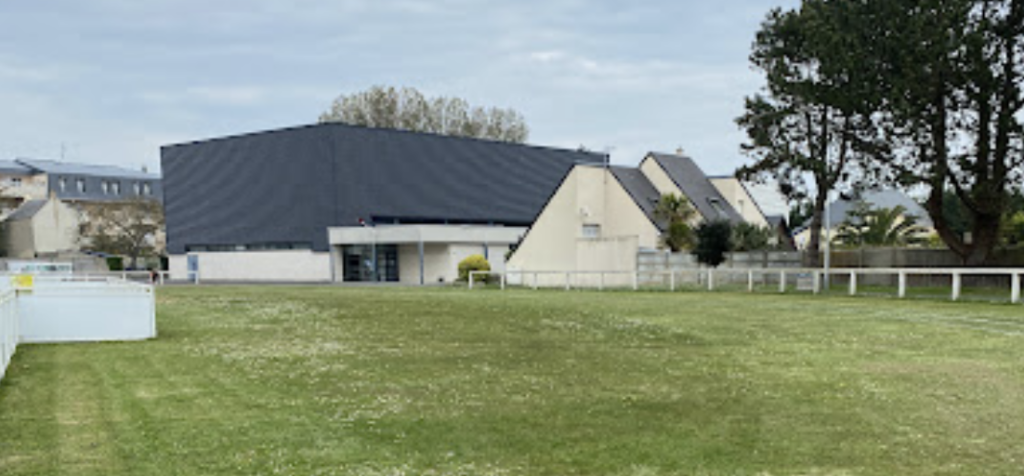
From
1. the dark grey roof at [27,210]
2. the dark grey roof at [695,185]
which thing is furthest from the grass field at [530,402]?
the dark grey roof at [27,210]

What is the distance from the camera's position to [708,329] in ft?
56.1

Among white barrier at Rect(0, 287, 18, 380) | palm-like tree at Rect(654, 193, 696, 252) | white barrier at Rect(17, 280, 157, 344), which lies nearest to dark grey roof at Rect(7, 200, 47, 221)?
palm-like tree at Rect(654, 193, 696, 252)

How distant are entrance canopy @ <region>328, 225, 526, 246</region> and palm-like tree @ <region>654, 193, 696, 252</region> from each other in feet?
71.3

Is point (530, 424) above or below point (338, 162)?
below

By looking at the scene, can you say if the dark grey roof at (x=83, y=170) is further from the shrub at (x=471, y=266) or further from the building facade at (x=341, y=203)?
the shrub at (x=471, y=266)

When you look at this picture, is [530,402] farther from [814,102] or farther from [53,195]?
[53,195]

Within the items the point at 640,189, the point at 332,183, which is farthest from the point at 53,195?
the point at 640,189

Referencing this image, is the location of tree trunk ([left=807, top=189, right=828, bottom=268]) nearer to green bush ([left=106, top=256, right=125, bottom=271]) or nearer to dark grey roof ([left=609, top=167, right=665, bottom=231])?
dark grey roof ([left=609, top=167, right=665, bottom=231])

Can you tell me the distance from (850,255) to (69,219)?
275ft

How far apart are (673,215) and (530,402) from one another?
4173 cm

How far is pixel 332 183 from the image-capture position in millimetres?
72125

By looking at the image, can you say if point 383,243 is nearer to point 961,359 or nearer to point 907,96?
point 907,96

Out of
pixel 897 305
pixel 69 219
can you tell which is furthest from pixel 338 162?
pixel 897 305

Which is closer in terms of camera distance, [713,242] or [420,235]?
[713,242]
